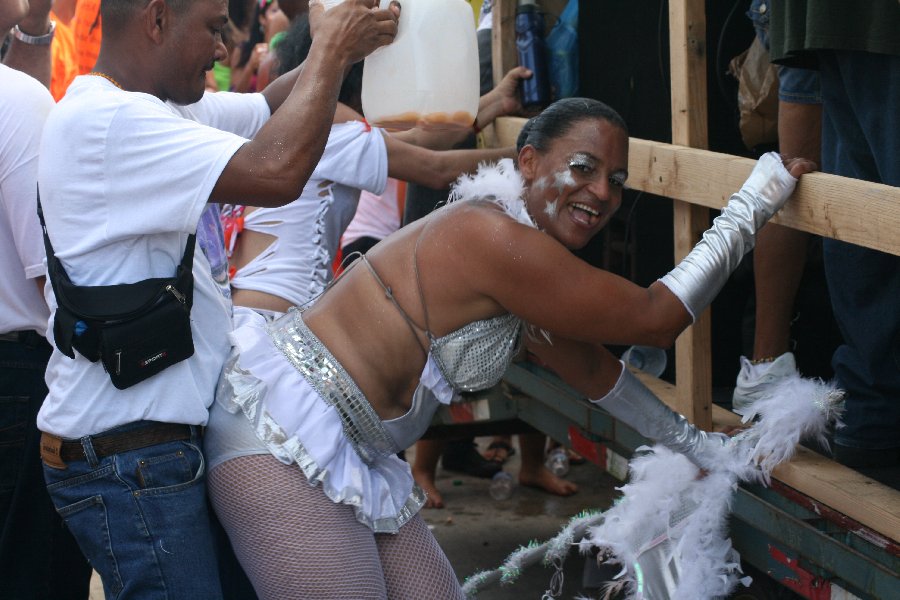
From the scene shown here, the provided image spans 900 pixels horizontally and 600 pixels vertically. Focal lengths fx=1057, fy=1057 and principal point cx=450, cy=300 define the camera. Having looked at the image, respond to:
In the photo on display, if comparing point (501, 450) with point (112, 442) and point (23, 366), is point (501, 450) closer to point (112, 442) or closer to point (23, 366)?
point (23, 366)

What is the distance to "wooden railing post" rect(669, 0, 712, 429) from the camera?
303 centimetres

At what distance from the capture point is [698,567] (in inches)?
111

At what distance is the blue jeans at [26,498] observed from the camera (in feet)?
9.17

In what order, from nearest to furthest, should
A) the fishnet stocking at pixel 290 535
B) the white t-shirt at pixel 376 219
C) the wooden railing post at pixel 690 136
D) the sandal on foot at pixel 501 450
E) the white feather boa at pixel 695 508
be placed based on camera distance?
the fishnet stocking at pixel 290 535 → the white feather boa at pixel 695 508 → the wooden railing post at pixel 690 136 → the white t-shirt at pixel 376 219 → the sandal on foot at pixel 501 450

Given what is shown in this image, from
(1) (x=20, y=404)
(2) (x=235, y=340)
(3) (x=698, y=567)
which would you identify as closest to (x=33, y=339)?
(1) (x=20, y=404)

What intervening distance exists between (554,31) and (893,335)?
6.77ft

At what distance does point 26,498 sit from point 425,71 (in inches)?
62.0

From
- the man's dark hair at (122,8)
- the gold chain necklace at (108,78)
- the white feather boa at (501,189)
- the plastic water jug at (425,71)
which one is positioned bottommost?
the white feather boa at (501,189)

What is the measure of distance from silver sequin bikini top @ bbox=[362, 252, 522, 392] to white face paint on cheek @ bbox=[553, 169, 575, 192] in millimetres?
352

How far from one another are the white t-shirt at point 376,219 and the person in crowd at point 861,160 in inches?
102

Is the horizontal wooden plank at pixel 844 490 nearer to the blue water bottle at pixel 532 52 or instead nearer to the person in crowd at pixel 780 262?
the person in crowd at pixel 780 262

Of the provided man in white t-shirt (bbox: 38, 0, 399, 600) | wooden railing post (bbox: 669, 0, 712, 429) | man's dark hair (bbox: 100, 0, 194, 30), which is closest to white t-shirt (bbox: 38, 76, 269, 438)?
man in white t-shirt (bbox: 38, 0, 399, 600)

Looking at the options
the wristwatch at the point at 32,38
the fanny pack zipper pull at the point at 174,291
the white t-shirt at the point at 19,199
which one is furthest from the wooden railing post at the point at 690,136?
the wristwatch at the point at 32,38

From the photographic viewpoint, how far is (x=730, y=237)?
2516mm
